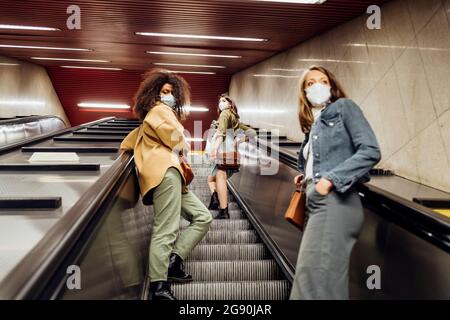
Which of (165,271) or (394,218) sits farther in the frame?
(165,271)

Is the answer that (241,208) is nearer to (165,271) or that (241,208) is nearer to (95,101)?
(165,271)

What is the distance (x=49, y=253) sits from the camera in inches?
54.1

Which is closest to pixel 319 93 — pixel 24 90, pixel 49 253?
pixel 49 253

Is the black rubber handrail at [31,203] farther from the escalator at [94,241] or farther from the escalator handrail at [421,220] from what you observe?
the escalator handrail at [421,220]

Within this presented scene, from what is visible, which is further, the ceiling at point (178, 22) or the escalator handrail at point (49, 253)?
the ceiling at point (178, 22)

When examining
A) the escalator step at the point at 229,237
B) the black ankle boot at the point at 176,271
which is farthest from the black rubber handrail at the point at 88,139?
the black ankle boot at the point at 176,271

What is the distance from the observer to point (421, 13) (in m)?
4.11

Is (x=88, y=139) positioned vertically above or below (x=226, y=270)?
above

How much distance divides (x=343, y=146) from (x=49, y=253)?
1.36 m

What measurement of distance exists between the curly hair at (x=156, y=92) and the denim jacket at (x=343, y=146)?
1290 mm

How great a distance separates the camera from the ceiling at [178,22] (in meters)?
5.35

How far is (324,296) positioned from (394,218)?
21.5 inches

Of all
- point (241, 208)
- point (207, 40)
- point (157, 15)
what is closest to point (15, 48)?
point (207, 40)

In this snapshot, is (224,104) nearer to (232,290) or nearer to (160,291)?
(232,290)
